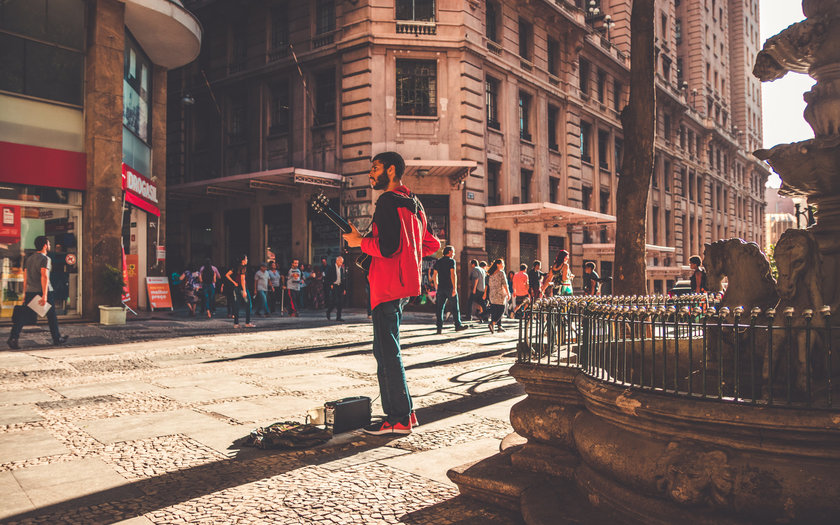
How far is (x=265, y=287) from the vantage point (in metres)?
17.7

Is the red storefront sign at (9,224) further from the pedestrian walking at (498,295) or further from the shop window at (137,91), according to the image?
the pedestrian walking at (498,295)

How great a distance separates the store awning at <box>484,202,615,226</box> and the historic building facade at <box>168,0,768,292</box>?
0.28 feet

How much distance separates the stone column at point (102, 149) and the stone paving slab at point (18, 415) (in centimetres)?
1060

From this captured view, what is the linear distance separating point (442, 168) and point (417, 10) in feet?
20.2

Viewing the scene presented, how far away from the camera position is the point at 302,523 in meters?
3.07

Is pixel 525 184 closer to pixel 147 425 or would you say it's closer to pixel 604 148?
pixel 604 148

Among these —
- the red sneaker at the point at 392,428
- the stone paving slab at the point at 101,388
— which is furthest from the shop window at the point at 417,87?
the red sneaker at the point at 392,428

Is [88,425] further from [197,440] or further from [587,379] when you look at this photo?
[587,379]

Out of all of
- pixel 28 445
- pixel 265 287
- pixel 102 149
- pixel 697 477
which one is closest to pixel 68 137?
pixel 102 149

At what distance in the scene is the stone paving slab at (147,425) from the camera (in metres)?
4.73

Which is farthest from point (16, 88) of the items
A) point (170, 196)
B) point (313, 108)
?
point (170, 196)

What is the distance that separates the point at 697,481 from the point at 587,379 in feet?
2.82

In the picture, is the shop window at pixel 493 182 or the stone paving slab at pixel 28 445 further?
the shop window at pixel 493 182

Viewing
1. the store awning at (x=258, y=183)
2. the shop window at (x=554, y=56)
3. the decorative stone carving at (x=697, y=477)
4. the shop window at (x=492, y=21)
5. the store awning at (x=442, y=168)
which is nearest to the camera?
the decorative stone carving at (x=697, y=477)
